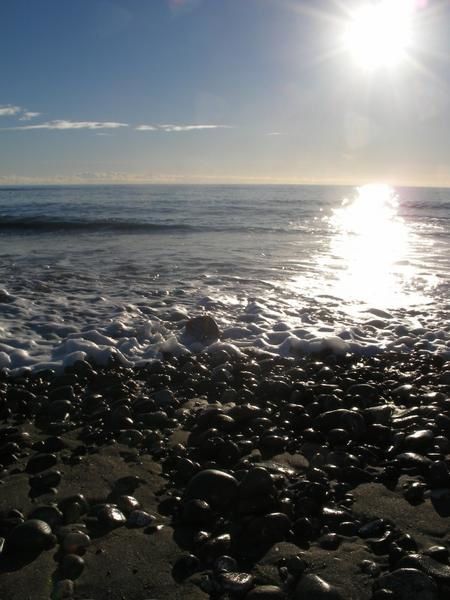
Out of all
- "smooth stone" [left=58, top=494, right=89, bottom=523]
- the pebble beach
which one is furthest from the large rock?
"smooth stone" [left=58, top=494, right=89, bottom=523]

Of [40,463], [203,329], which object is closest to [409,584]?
[40,463]

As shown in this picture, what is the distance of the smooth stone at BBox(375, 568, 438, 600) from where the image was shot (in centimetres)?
265

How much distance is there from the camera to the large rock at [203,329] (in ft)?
24.3

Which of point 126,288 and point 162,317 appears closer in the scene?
point 162,317

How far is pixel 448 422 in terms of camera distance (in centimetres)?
470

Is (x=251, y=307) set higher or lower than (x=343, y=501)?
higher

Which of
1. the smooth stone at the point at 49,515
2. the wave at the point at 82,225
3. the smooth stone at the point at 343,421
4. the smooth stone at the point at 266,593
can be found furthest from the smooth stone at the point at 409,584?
the wave at the point at 82,225

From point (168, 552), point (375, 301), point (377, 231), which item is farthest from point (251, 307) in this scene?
point (377, 231)

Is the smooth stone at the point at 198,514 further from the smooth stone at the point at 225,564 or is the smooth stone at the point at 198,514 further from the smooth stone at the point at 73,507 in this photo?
the smooth stone at the point at 73,507

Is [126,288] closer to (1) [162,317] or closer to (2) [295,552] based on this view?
(1) [162,317]

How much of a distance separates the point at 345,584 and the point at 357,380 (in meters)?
3.31

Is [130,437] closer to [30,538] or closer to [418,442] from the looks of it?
[30,538]

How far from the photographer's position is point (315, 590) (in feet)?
8.95

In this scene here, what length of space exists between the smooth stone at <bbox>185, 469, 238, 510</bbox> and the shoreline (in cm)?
1
